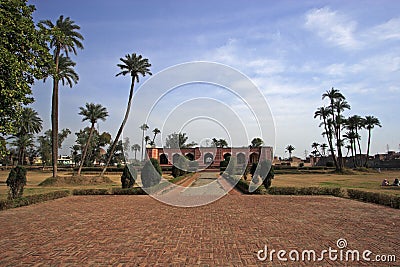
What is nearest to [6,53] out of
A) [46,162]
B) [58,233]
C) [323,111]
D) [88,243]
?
[58,233]

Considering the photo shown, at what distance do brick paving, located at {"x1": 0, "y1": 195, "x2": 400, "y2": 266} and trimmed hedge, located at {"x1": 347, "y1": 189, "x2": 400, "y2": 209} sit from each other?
1003mm

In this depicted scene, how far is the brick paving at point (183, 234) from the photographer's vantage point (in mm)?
5633

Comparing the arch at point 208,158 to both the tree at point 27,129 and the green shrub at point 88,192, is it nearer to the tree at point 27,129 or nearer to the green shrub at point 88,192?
the tree at point 27,129

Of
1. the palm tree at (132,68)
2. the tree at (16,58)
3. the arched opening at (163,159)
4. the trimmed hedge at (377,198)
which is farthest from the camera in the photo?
the arched opening at (163,159)

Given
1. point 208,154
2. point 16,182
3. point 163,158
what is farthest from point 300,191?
point 208,154

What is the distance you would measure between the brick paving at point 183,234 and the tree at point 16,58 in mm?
3070

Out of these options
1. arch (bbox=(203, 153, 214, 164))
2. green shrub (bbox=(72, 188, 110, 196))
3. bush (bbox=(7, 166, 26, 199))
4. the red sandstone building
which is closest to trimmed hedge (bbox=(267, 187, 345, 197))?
green shrub (bbox=(72, 188, 110, 196))

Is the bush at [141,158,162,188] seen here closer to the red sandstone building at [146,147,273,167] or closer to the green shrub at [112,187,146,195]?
the green shrub at [112,187,146,195]

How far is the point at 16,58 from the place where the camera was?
8695 mm

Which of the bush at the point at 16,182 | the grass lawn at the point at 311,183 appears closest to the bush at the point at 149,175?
the grass lawn at the point at 311,183

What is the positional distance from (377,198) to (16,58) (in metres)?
14.2

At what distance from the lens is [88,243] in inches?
262

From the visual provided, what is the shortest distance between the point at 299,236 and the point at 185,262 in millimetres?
3098

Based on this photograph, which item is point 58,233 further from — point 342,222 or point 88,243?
point 342,222
